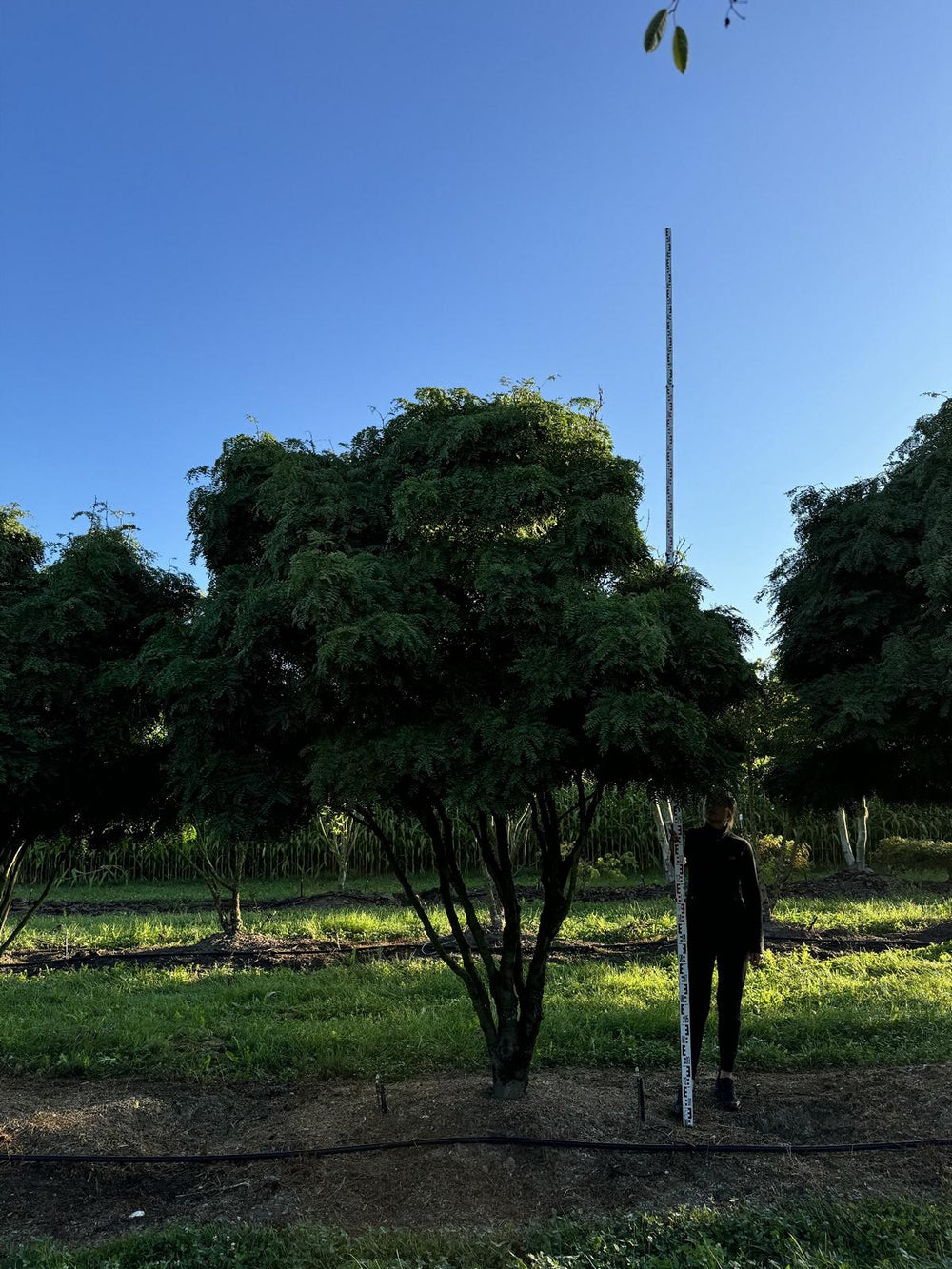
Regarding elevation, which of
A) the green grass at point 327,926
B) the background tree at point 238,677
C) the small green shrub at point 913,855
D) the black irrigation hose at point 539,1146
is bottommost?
the green grass at point 327,926

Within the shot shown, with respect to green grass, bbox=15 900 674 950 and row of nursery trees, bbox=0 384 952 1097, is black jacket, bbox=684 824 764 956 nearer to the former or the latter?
row of nursery trees, bbox=0 384 952 1097

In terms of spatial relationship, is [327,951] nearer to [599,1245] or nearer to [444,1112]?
[444,1112]

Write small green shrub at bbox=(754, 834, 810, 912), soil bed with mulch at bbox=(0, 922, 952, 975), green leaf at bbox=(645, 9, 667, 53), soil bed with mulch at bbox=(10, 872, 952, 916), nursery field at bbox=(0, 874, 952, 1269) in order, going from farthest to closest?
1. soil bed with mulch at bbox=(10, 872, 952, 916)
2. small green shrub at bbox=(754, 834, 810, 912)
3. soil bed with mulch at bbox=(0, 922, 952, 975)
4. nursery field at bbox=(0, 874, 952, 1269)
5. green leaf at bbox=(645, 9, 667, 53)

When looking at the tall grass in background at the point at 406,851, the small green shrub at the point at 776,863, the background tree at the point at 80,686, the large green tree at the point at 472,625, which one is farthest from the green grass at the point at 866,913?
the background tree at the point at 80,686

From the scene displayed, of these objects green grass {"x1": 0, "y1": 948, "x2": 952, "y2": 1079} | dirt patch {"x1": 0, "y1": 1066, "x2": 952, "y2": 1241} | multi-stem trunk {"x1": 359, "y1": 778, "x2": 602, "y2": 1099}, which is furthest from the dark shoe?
multi-stem trunk {"x1": 359, "y1": 778, "x2": 602, "y2": 1099}

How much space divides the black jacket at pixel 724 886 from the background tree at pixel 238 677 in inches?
99.3

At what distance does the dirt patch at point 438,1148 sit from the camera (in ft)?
14.5

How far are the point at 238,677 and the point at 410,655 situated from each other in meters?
1.05

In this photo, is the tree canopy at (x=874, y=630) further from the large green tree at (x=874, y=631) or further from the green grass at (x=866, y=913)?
the green grass at (x=866, y=913)

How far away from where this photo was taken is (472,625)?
510 cm

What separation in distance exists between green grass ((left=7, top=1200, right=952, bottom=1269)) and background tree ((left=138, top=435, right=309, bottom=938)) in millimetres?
1941

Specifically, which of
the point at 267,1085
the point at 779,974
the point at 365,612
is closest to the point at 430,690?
the point at 365,612

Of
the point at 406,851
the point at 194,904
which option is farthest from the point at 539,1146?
the point at 406,851

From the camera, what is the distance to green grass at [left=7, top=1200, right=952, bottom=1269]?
3.65m
